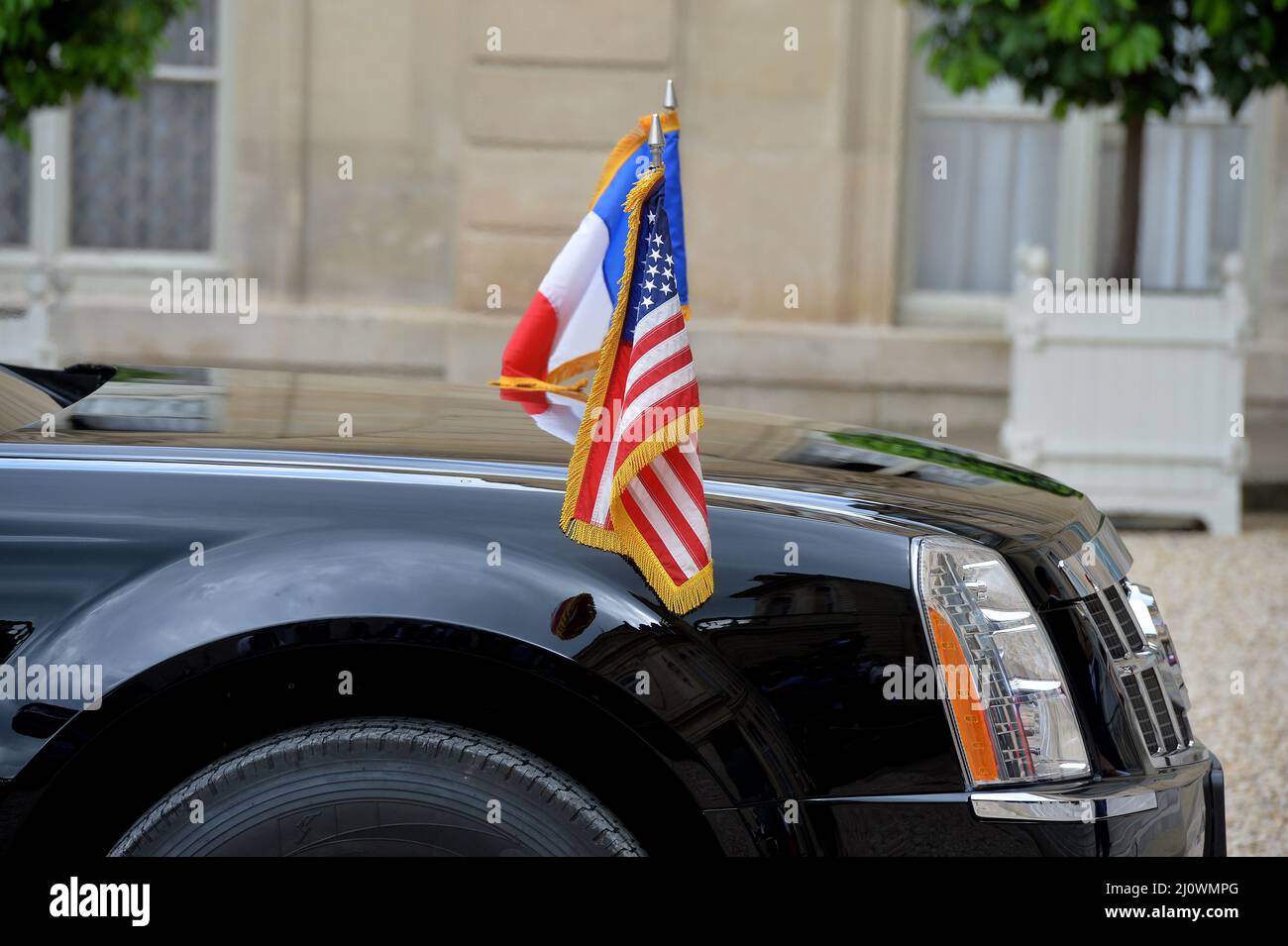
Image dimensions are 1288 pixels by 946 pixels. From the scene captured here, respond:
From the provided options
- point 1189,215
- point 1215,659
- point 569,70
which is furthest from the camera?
point 1189,215

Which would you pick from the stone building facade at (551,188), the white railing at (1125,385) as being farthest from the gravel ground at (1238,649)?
the stone building facade at (551,188)

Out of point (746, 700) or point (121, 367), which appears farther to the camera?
point (121, 367)

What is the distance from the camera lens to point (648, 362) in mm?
2217

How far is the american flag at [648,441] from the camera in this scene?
2.06 metres

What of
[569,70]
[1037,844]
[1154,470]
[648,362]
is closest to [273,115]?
[569,70]

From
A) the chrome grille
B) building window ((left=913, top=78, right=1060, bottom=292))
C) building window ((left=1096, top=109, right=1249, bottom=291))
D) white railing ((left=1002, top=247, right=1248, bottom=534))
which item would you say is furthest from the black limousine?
building window ((left=1096, top=109, right=1249, bottom=291))

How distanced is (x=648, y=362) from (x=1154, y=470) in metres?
5.76

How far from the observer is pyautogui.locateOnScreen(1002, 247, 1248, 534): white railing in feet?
23.6

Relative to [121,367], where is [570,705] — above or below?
below

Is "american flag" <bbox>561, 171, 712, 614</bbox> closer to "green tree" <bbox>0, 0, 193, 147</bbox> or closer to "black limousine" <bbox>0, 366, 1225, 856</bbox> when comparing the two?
"black limousine" <bbox>0, 366, 1225, 856</bbox>

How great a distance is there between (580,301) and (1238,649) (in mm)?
3632

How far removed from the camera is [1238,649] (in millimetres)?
5629

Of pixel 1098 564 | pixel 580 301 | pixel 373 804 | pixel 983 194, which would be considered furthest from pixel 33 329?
pixel 1098 564
